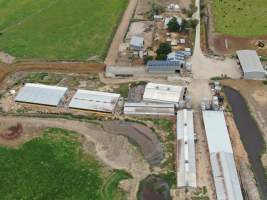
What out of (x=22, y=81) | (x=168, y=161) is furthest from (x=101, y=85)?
(x=168, y=161)

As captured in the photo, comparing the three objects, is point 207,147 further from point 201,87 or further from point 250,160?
point 201,87

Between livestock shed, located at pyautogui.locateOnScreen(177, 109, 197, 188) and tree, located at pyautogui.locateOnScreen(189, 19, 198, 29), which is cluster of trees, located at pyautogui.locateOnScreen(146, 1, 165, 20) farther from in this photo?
livestock shed, located at pyautogui.locateOnScreen(177, 109, 197, 188)

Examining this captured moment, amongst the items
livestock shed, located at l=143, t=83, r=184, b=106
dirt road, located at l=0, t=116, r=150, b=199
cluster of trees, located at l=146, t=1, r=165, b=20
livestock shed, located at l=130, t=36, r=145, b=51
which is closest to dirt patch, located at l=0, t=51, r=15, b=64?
dirt road, located at l=0, t=116, r=150, b=199

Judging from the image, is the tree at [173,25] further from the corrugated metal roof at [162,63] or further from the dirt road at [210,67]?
the corrugated metal roof at [162,63]

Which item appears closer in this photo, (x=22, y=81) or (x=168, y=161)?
(x=168, y=161)

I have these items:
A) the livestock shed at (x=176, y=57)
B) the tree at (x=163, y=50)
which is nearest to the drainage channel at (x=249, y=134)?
the livestock shed at (x=176, y=57)

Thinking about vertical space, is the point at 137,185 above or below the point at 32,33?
below

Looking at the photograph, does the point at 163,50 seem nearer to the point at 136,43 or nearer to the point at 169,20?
the point at 136,43
